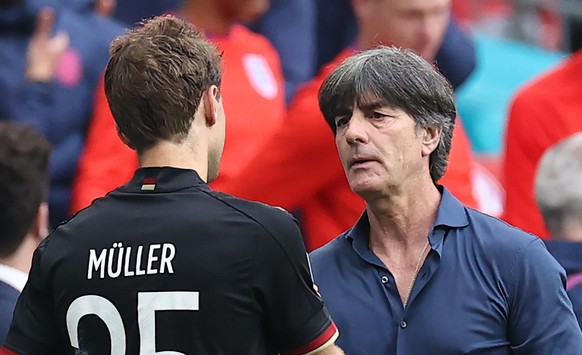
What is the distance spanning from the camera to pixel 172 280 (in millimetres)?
2680

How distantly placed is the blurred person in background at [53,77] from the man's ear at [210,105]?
2367 mm

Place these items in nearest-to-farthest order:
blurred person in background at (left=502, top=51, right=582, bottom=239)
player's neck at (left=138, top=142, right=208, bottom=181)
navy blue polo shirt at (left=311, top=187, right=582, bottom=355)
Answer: player's neck at (left=138, top=142, right=208, bottom=181) → navy blue polo shirt at (left=311, top=187, right=582, bottom=355) → blurred person in background at (left=502, top=51, right=582, bottom=239)

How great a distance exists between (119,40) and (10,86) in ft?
7.84

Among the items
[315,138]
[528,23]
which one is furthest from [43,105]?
[528,23]

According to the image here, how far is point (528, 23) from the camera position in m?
9.27

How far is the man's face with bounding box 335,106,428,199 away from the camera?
318 cm

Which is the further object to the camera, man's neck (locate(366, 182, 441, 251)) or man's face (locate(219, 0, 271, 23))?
man's face (locate(219, 0, 271, 23))

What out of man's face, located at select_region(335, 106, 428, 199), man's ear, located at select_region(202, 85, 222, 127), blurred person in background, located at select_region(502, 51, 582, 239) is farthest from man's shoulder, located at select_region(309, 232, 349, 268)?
blurred person in background, located at select_region(502, 51, 582, 239)

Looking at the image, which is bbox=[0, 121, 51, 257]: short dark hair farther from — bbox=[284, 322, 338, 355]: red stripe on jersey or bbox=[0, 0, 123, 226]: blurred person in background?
bbox=[284, 322, 338, 355]: red stripe on jersey

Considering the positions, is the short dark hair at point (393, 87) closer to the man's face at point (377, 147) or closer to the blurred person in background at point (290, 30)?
the man's face at point (377, 147)

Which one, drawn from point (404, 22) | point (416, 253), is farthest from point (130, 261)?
point (404, 22)

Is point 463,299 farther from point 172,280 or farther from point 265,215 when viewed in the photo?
point 172,280

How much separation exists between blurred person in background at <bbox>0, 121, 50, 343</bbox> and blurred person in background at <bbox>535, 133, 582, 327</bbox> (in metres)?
1.38

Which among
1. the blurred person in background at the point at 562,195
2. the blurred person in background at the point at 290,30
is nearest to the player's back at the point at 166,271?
the blurred person in background at the point at 562,195
